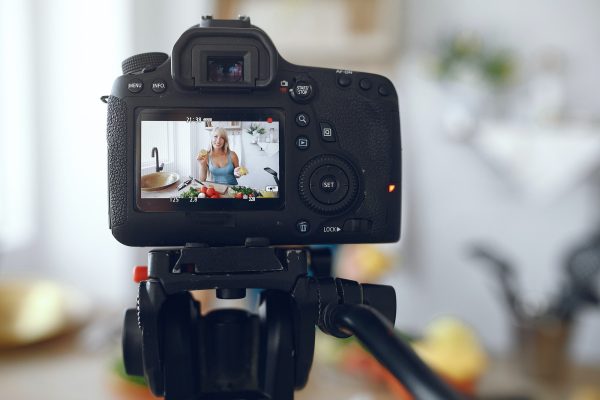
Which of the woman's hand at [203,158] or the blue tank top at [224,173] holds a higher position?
the woman's hand at [203,158]

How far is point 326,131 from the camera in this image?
554 mm

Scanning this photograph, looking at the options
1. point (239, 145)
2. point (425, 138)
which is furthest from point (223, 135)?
point (425, 138)

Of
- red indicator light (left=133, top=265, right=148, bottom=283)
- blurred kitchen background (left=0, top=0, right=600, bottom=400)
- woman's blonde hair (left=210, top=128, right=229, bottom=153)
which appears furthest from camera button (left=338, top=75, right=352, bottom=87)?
blurred kitchen background (left=0, top=0, right=600, bottom=400)

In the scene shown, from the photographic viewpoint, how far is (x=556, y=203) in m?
2.38

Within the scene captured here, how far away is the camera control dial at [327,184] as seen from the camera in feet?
1.81

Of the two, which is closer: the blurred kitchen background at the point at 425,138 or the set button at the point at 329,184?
the set button at the point at 329,184

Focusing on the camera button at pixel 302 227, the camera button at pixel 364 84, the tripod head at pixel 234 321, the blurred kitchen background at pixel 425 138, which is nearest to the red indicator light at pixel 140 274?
the tripod head at pixel 234 321

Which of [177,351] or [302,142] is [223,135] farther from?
[177,351]

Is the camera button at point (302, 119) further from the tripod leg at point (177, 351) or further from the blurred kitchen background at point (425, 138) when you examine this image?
the blurred kitchen background at point (425, 138)

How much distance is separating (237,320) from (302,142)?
166mm

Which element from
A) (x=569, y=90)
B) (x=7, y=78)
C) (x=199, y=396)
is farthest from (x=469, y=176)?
(x=199, y=396)

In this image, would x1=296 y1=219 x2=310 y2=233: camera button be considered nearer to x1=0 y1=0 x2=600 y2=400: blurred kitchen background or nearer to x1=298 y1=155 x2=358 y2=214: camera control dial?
x1=298 y1=155 x2=358 y2=214: camera control dial

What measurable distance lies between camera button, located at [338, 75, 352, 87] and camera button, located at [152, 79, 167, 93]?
140 millimetres

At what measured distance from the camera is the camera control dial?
550 mm
